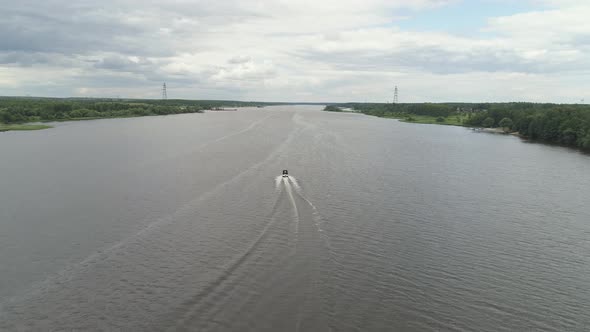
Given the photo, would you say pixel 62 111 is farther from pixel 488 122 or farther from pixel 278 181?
pixel 488 122

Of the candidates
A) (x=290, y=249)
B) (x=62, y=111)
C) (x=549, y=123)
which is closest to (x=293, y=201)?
(x=290, y=249)

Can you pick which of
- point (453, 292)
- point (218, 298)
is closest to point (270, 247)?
point (218, 298)

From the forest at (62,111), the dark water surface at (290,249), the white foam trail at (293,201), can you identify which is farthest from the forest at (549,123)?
the forest at (62,111)

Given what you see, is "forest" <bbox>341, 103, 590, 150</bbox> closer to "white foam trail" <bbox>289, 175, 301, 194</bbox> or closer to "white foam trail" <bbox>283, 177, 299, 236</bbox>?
"white foam trail" <bbox>289, 175, 301, 194</bbox>

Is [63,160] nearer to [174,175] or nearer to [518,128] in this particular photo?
[174,175]

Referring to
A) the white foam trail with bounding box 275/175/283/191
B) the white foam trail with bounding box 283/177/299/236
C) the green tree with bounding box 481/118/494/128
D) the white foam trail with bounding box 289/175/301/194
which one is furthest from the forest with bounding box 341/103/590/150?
the white foam trail with bounding box 283/177/299/236

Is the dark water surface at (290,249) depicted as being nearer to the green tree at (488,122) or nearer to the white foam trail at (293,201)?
the white foam trail at (293,201)
